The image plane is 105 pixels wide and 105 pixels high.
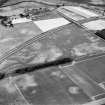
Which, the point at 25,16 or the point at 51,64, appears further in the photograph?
the point at 25,16

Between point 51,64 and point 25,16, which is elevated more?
point 25,16

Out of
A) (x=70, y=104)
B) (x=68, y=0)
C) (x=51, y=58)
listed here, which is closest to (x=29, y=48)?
(x=51, y=58)

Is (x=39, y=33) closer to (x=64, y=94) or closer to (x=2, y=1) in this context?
(x=64, y=94)

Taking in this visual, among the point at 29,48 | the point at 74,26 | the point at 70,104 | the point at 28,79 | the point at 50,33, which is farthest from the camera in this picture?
the point at 74,26

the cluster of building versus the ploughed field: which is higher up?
the cluster of building

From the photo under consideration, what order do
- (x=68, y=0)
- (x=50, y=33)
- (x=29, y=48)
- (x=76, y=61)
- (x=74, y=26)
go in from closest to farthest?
(x=76, y=61), (x=29, y=48), (x=50, y=33), (x=74, y=26), (x=68, y=0)

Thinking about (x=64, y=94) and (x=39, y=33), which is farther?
(x=39, y=33)

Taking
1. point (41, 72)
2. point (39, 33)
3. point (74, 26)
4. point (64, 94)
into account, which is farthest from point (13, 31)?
point (64, 94)

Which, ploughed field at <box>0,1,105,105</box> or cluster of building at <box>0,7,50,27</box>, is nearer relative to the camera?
ploughed field at <box>0,1,105,105</box>

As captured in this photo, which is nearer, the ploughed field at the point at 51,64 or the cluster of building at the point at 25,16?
the ploughed field at the point at 51,64

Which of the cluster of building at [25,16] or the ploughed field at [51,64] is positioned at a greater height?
the cluster of building at [25,16]
